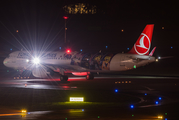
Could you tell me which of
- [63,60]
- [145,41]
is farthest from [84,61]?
[145,41]

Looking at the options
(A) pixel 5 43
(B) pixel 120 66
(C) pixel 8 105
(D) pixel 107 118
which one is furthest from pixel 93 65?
(A) pixel 5 43

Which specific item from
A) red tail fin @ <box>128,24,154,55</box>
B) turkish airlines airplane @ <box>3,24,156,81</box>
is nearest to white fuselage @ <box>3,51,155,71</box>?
turkish airlines airplane @ <box>3,24,156,81</box>

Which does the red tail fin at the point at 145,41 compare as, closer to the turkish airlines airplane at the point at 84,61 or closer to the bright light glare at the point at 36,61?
the turkish airlines airplane at the point at 84,61

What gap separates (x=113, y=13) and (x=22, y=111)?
217 ft

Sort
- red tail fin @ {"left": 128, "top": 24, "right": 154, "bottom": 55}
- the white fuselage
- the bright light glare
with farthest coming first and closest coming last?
the bright light glare → the white fuselage → red tail fin @ {"left": 128, "top": 24, "right": 154, "bottom": 55}

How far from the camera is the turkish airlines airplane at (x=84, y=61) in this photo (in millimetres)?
32469

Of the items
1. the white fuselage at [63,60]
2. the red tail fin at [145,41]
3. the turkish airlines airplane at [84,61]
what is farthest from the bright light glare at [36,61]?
the red tail fin at [145,41]

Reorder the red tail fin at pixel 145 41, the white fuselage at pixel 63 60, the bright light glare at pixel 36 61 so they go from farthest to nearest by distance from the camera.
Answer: the bright light glare at pixel 36 61, the white fuselage at pixel 63 60, the red tail fin at pixel 145 41

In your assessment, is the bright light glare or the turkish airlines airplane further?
the bright light glare

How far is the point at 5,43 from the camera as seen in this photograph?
231 feet

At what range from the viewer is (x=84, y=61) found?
118 feet

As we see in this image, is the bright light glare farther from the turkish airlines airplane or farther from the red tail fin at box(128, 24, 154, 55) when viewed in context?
the red tail fin at box(128, 24, 154, 55)

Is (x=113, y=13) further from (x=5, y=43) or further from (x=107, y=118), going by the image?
(x=107, y=118)

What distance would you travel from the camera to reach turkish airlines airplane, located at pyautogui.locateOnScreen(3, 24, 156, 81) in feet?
107
